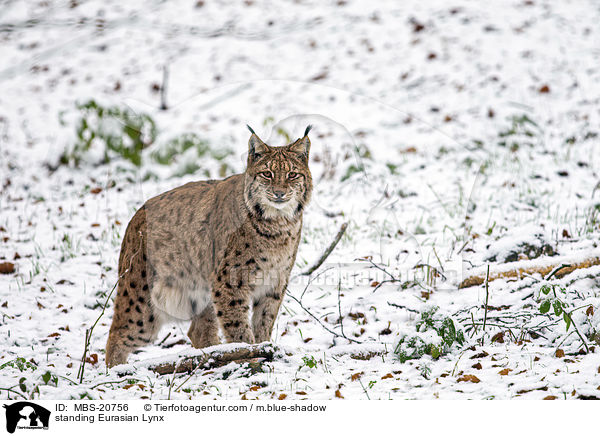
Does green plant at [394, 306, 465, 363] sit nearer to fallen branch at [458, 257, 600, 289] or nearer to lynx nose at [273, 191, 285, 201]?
fallen branch at [458, 257, 600, 289]

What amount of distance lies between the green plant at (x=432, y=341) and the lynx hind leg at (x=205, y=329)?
1621mm

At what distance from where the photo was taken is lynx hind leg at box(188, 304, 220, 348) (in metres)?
4.87

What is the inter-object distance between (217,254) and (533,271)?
253 cm

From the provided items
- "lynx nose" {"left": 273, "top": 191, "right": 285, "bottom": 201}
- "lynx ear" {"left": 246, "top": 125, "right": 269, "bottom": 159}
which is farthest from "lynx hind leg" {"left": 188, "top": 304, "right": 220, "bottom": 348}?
"lynx ear" {"left": 246, "top": 125, "right": 269, "bottom": 159}

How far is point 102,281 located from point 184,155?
159cm

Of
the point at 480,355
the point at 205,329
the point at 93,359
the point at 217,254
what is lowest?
the point at 93,359

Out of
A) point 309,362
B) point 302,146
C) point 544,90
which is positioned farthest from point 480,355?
point 544,90

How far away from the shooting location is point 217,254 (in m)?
4.39

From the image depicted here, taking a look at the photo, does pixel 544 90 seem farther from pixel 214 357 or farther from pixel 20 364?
pixel 20 364

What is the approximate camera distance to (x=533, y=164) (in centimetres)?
797

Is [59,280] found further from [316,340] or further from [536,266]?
[536,266]

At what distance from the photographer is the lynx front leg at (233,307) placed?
13.9 feet

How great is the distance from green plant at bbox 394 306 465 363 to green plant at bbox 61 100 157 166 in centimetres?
439

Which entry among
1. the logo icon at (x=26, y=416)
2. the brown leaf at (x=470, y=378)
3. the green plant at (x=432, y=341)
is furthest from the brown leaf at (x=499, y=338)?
the logo icon at (x=26, y=416)
